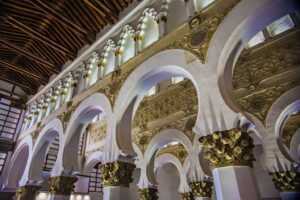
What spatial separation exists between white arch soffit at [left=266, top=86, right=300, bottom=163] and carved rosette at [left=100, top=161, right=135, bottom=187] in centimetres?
354

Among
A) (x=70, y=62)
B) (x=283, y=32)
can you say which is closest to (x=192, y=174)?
(x=283, y=32)

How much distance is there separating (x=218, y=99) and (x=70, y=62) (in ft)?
22.7

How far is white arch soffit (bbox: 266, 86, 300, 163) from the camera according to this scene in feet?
16.3

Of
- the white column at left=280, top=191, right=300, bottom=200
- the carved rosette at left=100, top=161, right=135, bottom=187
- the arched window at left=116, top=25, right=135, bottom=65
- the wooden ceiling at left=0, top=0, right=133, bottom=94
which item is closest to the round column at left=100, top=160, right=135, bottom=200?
the carved rosette at left=100, top=161, right=135, bottom=187

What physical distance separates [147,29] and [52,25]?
4115 mm

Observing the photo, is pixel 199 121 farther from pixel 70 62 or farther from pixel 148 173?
pixel 70 62

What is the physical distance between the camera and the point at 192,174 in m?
6.30

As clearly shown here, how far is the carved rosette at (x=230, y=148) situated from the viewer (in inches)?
103

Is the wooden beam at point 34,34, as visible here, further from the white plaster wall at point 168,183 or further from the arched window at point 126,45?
the white plaster wall at point 168,183

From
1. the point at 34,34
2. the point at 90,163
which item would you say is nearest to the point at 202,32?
the point at 34,34

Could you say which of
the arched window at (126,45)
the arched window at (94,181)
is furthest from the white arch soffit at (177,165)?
the arched window at (126,45)

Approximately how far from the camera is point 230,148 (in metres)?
2.68

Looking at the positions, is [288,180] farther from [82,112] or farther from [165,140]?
[82,112]

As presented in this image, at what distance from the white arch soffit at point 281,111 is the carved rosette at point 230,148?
9.79ft
